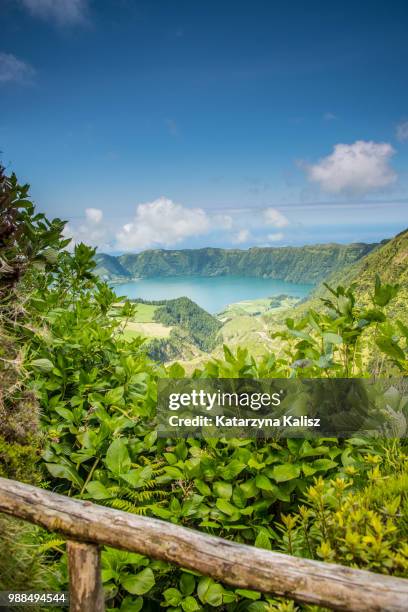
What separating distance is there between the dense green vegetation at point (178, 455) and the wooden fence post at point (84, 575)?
0.37 metres

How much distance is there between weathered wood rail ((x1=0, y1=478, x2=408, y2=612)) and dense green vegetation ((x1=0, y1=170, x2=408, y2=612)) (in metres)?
0.19

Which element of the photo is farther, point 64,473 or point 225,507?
point 64,473

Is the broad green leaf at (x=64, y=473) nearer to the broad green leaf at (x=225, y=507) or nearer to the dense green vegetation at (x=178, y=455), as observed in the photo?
the dense green vegetation at (x=178, y=455)

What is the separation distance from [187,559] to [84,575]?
20.6 inches

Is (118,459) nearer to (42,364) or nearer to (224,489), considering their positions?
(224,489)

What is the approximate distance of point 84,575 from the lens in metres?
1.73

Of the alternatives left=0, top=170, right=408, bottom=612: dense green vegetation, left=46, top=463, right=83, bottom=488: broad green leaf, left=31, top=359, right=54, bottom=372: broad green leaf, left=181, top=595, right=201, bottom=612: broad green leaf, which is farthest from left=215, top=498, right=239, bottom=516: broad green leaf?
left=31, top=359, right=54, bottom=372: broad green leaf

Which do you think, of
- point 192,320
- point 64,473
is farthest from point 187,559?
point 192,320

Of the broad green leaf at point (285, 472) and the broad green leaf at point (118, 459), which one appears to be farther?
the broad green leaf at point (118, 459)

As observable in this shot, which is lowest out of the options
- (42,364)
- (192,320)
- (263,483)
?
(192,320)

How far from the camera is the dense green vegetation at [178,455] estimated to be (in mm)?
2023

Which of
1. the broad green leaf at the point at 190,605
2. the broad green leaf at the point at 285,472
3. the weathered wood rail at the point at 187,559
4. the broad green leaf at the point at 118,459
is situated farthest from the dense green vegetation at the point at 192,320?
the weathered wood rail at the point at 187,559

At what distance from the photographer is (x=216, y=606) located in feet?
7.07

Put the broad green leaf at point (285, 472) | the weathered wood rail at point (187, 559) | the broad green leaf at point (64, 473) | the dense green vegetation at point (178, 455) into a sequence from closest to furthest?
the weathered wood rail at point (187, 559) → the dense green vegetation at point (178, 455) → the broad green leaf at point (285, 472) → the broad green leaf at point (64, 473)
